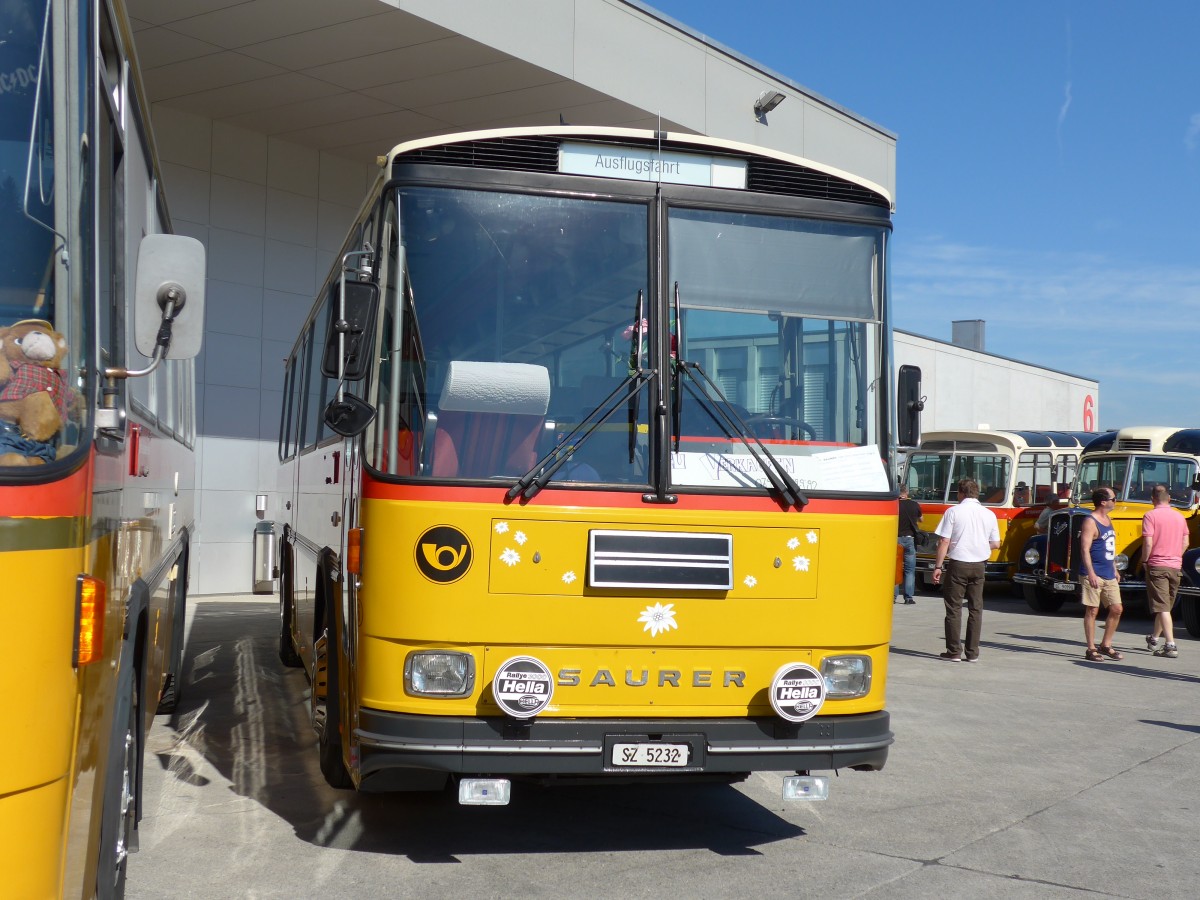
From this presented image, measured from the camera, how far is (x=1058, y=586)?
1797cm

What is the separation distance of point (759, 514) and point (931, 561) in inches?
698

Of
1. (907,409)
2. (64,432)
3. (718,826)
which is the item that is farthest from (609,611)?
(64,432)

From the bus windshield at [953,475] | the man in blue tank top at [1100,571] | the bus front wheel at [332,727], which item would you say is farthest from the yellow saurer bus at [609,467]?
the bus windshield at [953,475]

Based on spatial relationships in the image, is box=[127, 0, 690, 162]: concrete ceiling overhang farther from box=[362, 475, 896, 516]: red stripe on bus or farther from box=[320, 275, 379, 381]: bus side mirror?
box=[362, 475, 896, 516]: red stripe on bus

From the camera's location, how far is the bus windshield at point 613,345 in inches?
203

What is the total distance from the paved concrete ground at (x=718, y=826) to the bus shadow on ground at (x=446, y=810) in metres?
0.02

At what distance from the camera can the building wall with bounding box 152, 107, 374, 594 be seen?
1761 centimetres

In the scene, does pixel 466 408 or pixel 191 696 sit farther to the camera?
pixel 191 696

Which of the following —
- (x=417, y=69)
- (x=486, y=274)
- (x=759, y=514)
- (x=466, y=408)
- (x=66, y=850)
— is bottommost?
(x=66, y=850)

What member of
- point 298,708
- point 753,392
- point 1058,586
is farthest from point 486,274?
point 1058,586

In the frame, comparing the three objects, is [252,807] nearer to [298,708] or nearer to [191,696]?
[298,708]

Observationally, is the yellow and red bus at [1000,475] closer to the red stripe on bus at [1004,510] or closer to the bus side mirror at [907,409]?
the red stripe on bus at [1004,510]

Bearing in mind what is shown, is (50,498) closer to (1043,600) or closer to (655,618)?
(655,618)

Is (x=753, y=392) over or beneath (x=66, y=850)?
over
